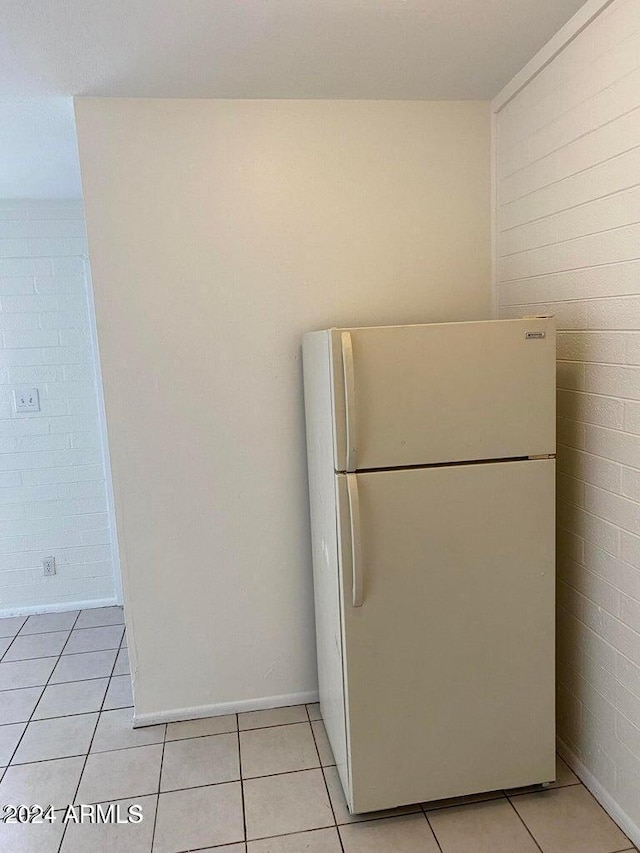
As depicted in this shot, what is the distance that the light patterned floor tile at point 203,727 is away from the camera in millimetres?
2570

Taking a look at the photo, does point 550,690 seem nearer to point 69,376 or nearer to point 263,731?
point 263,731

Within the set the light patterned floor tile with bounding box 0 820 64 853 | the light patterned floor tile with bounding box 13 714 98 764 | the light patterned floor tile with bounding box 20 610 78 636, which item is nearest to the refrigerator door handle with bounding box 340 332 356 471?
the light patterned floor tile with bounding box 0 820 64 853

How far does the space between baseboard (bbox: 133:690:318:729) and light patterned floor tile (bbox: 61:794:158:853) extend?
465 millimetres

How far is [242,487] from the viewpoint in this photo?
8.53ft

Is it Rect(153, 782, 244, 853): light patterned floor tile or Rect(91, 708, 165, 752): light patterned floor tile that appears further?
Rect(91, 708, 165, 752): light patterned floor tile

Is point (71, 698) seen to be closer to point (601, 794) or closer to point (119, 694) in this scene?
point (119, 694)

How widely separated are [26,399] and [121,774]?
6.84ft

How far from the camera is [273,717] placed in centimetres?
265

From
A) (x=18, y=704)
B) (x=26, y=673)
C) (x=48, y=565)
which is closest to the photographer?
(x=18, y=704)

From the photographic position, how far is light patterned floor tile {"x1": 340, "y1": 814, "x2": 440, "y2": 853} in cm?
198

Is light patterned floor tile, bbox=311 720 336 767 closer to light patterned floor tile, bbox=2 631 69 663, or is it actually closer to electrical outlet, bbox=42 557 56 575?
light patterned floor tile, bbox=2 631 69 663

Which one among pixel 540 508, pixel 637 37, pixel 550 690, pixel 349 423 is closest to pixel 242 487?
pixel 349 423

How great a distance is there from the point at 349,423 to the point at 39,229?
8.22 ft

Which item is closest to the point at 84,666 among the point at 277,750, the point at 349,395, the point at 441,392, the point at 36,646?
the point at 36,646
